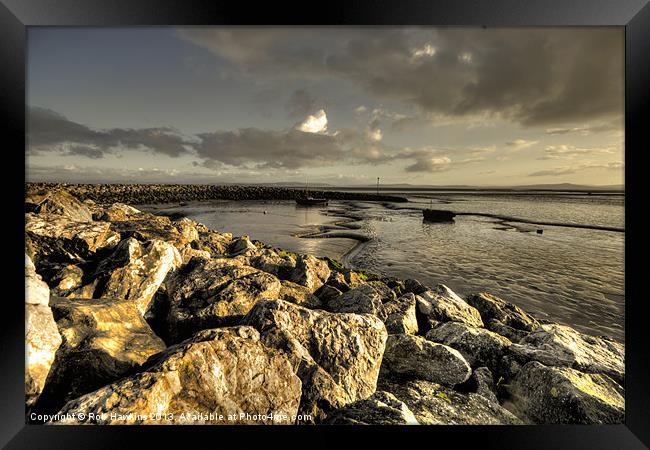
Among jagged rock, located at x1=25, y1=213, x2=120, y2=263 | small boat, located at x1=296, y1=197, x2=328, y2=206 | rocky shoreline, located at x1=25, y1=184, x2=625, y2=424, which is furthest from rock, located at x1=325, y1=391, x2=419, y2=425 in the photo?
small boat, located at x1=296, y1=197, x2=328, y2=206

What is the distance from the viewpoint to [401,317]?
445cm

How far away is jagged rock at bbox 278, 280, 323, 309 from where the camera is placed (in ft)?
14.9

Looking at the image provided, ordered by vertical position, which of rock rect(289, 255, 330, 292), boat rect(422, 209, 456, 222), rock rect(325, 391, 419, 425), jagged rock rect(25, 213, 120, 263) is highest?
boat rect(422, 209, 456, 222)

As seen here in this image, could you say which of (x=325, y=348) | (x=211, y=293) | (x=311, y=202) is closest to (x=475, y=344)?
(x=325, y=348)

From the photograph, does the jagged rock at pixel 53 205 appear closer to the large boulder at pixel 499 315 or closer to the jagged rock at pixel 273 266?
the jagged rock at pixel 273 266

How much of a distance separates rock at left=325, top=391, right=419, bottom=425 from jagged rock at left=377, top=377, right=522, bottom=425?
26cm

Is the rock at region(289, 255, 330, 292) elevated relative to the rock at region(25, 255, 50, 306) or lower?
lower

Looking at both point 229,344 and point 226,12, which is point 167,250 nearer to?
point 229,344

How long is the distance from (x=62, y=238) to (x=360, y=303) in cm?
470

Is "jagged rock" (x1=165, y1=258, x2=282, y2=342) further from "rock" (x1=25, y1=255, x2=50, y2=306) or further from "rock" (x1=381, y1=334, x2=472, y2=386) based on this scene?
"rock" (x1=381, y1=334, x2=472, y2=386)

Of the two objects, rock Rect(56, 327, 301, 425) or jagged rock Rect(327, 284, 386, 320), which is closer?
rock Rect(56, 327, 301, 425)
